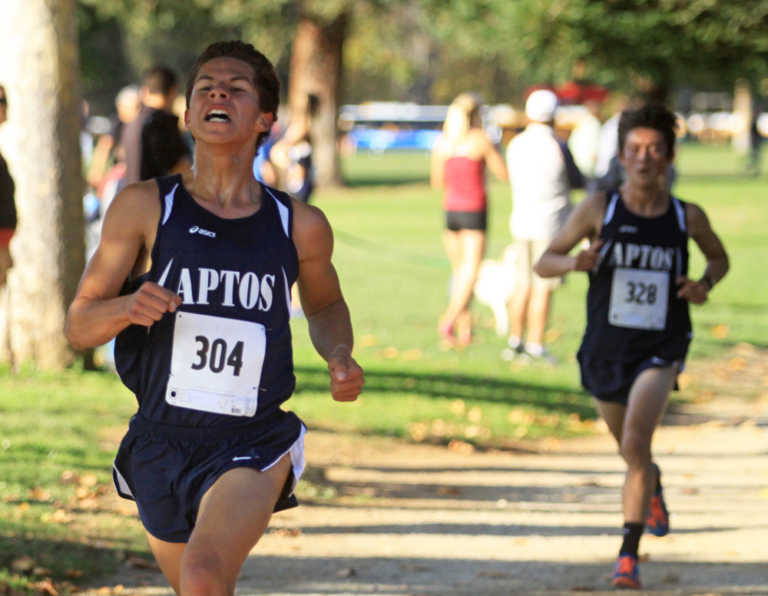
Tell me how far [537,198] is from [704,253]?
5.73 m

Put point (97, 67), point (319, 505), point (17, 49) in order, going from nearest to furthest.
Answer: point (319, 505) < point (17, 49) < point (97, 67)

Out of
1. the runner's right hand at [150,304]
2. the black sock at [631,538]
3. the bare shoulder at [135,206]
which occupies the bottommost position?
the black sock at [631,538]

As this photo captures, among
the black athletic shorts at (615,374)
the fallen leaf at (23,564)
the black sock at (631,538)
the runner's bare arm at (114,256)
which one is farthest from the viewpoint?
the black athletic shorts at (615,374)

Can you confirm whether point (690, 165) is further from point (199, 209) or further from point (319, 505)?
point (199, 209)

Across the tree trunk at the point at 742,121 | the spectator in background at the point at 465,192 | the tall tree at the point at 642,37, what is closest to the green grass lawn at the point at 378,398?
the spectator in background at the point at 465,192

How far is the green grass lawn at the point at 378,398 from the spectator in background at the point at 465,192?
532 mm

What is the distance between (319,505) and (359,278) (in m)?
11.7

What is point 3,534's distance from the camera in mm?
6602

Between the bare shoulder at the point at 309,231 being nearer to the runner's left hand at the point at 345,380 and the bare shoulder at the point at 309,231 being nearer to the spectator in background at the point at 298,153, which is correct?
the runner's left hand at the point at 345,380

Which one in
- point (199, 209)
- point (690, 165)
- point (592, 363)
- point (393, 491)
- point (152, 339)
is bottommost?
point (690, 165)

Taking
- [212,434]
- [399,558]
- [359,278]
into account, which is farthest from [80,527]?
[359,278]

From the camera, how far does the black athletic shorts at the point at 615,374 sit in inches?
257

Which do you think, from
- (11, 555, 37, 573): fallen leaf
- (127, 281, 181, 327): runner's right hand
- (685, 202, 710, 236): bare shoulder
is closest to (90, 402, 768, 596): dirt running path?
(11, 555, 37, 573): fallen leaf

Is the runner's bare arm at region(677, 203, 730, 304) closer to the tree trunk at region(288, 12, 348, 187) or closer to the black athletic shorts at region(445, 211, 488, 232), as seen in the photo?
the black athletic shorts at region(445, 211, 488, 232)
